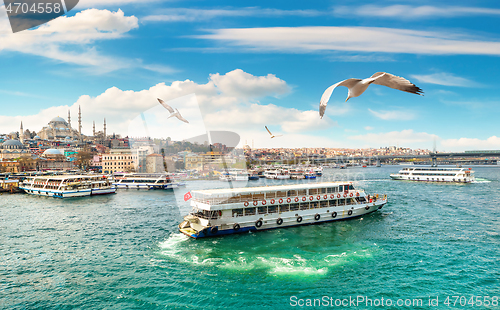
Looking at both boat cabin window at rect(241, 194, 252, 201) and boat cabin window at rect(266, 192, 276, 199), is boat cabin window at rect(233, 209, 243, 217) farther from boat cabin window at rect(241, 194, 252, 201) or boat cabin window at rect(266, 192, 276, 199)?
boat cabin window at rect(266, 192, 276, 199)

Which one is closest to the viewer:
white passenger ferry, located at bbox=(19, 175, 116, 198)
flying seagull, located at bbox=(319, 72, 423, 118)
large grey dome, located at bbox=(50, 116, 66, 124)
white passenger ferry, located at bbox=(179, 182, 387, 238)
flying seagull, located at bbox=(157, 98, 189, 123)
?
flying seagull, located at bbox=(319, 72, 423, 118)

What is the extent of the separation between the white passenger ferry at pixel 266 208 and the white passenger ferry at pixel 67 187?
2815cm

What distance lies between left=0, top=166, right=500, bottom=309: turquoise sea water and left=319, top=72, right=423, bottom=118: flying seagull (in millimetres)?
7976

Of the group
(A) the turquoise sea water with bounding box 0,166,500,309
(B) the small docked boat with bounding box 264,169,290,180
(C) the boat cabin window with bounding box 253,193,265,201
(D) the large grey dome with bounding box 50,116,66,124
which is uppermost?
(D) the large grey dome with bounding box 50,116,66,124

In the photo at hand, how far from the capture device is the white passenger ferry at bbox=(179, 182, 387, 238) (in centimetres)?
1894

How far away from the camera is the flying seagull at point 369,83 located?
5836 millimetres

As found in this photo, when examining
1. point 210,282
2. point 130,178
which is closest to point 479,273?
point 210,282

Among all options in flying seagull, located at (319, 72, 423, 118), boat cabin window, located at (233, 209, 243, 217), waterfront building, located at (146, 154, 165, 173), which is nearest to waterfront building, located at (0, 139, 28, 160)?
waterfront building, located at (146, 154, 165, 173)

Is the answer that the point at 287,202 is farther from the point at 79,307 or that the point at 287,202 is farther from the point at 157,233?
the point at 79,307

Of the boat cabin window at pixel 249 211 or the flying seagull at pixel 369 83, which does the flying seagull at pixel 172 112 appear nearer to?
the boat cabin window at pixel 249 211

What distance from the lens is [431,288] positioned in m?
11.8

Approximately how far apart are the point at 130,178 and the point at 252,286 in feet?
151

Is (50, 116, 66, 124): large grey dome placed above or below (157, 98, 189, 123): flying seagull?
above

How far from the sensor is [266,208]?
810 inches
